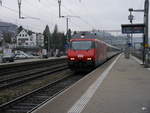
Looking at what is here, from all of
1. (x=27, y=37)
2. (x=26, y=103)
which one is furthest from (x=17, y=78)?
(x=27, y=37)

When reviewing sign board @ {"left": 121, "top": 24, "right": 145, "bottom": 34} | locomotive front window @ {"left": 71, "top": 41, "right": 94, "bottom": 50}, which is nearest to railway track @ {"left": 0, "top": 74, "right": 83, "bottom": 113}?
locomotive front window @ {"left": 71, "top": 41, "right": 94, "bottom": 50}

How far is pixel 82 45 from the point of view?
24.8m

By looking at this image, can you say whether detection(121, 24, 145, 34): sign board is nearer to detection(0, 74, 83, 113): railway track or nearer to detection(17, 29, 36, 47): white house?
detection(0, 74, 83, 113): railway track

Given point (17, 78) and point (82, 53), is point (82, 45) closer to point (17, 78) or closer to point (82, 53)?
point (82, 53)

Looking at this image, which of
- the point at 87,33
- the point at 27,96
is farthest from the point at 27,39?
the point at 27,96

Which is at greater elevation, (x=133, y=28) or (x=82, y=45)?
(x=133, y=28)

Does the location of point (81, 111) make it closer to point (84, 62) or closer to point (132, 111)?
point (132, 111)

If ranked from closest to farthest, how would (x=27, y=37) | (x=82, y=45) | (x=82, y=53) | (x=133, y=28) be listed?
(x=82, y=53) < (x=82, y=45) < (x=133, y=28) < (x=27, y=37)

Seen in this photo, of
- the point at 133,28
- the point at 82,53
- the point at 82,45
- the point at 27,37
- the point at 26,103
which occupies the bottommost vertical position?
the point at 26,103

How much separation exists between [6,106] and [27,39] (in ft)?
456

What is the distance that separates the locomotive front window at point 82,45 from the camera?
24672 mm

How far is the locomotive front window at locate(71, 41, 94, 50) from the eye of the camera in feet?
80.9

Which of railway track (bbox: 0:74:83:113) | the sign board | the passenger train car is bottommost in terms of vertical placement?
railway track (bbox: 0:74:83:113)

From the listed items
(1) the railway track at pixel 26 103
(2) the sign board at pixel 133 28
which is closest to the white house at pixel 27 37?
(2) the sign board at pixel 133 28
